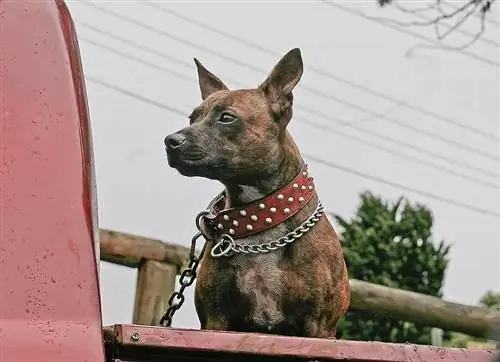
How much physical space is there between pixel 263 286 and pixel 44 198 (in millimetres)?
526

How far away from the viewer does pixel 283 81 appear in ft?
5.45

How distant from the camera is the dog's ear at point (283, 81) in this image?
165 cm

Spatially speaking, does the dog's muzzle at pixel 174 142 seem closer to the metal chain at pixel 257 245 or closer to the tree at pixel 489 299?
the metal chain at pixel 257 245

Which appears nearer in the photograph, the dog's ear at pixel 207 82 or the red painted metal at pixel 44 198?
the red painted metal at pixel 44 198

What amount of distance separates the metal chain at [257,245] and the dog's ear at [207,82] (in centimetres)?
31

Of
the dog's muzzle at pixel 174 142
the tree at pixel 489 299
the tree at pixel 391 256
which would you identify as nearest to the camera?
the dog's muzzle at pixel 174 142

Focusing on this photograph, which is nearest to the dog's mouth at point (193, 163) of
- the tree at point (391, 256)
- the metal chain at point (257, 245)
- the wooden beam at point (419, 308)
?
the metal chain at point (257, 245)

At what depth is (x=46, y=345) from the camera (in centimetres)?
106

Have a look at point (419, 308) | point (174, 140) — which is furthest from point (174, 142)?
point (419, 308)

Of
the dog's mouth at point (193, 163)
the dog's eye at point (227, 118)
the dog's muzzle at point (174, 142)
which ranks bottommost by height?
the dog's mouth at point (193, 163)

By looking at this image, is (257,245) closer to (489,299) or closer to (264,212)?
(264,212)

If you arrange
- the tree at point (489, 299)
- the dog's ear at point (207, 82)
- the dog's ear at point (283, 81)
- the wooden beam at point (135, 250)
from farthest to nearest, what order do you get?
the tree at point (489, 299)
the wooden beam at point (135, 250)
the dog's ear at point (207, 82)
the dog's ear at point (283, 81)

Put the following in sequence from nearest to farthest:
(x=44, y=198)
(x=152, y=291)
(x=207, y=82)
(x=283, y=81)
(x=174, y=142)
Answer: (x=44, y=198) < (x=174, y=142) < (x=283, y=81) < (x=207, y=82) < (x=152, y=291)

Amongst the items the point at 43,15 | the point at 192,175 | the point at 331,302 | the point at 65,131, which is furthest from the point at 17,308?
the point at 331,302
